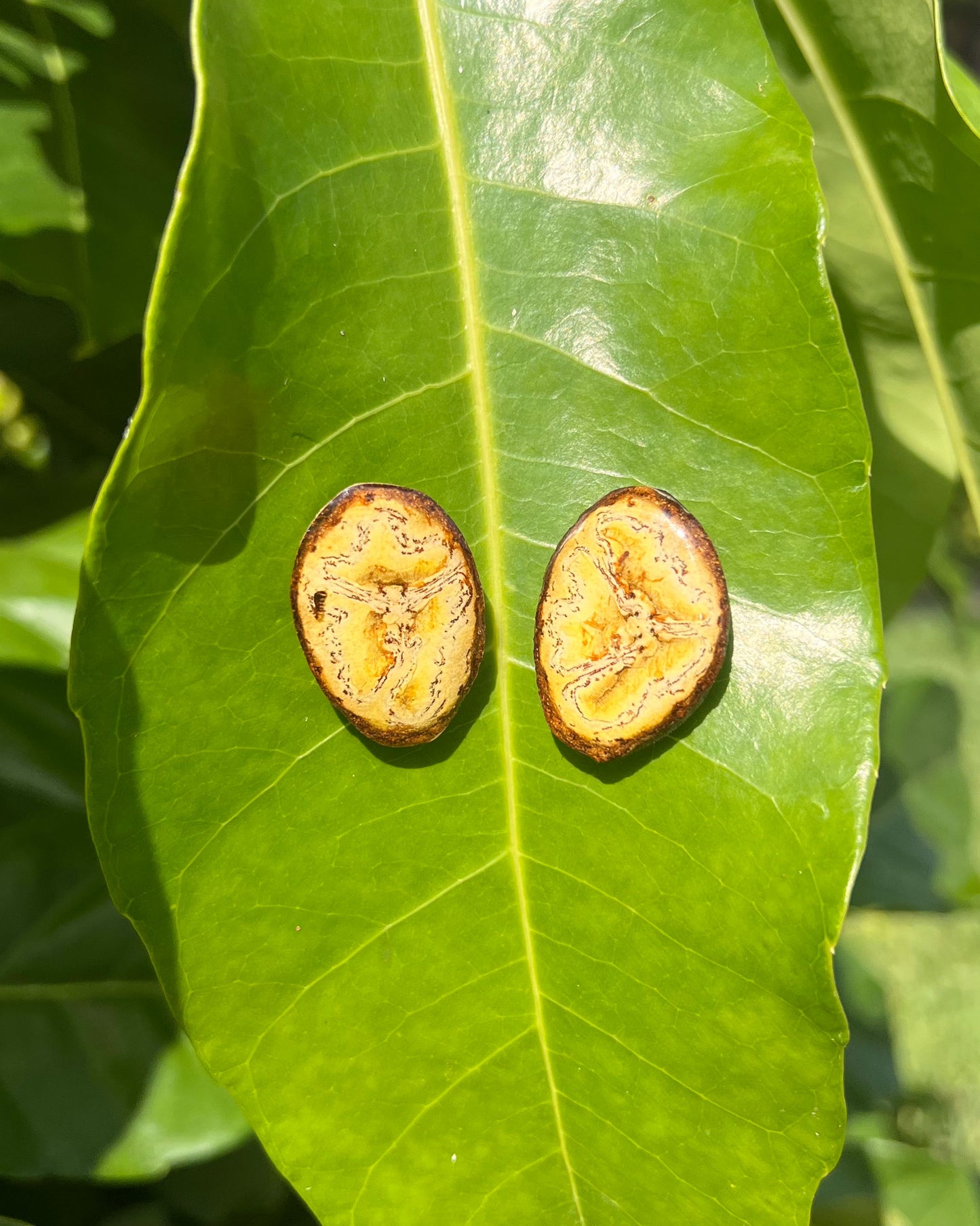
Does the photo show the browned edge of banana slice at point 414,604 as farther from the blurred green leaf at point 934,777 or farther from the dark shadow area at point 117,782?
the blurred green leaf at point 934,777

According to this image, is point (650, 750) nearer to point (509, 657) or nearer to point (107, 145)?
point (509, 657)

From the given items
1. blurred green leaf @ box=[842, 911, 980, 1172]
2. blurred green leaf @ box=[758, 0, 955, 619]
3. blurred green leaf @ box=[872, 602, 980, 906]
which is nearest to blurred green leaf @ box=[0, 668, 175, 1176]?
blurred green leaf @ box=[758, 0, 955, 619]

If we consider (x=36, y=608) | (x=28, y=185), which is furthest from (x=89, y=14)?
(x=36, y=608)

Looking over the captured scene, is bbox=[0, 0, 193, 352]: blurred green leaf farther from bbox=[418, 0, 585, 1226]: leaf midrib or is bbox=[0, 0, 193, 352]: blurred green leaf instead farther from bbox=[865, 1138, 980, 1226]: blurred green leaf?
bbox=[865, 1138, 980, 1226]: blurred green leaf

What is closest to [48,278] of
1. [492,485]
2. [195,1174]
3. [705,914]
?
[492,485]

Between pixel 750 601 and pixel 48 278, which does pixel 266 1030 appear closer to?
pixel 750 601

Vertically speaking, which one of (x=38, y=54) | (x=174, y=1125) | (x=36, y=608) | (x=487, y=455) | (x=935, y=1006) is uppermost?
(x=38, y=54)
